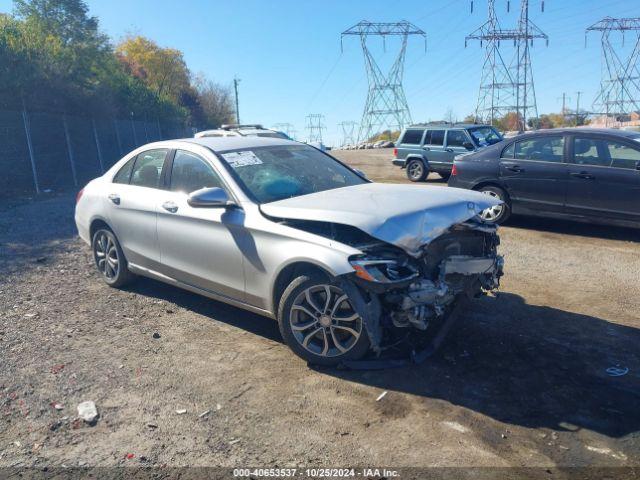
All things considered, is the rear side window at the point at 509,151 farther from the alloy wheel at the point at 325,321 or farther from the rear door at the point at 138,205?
the alloy wheel at the point at 325,321

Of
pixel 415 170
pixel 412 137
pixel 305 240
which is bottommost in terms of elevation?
pixel 415 170

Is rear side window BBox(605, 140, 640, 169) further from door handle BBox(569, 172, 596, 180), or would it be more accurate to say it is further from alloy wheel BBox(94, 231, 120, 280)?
alloy wheel BBox(94, 231, 120, 280)

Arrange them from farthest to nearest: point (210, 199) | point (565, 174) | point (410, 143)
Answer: point (410, 143), point (565, 174), point (210, 199)

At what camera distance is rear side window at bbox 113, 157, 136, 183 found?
6.05 m

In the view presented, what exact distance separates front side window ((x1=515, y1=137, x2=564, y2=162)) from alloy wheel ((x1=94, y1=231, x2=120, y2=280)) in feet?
21.9

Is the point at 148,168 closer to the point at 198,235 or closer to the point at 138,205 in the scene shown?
the point at 138,205

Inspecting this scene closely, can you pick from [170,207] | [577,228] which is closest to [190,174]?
[170,207]

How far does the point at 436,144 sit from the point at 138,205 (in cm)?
1279

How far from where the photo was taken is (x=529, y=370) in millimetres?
4082

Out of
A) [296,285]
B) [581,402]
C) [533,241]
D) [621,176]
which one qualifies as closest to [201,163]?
[296,285]

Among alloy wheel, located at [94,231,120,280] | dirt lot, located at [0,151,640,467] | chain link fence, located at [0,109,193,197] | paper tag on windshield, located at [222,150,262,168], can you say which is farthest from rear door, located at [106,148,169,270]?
chain link fence, located at [0,109,193,197]

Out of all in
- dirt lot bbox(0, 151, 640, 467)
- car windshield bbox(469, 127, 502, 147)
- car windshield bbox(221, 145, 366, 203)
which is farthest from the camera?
car windshield bbox(469, 127, 502, 147)

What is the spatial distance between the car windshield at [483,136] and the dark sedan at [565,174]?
262 inches

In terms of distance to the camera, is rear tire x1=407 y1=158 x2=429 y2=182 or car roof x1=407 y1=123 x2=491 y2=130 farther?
rear tire x1=407 y1=158 x2=429 y2=182
